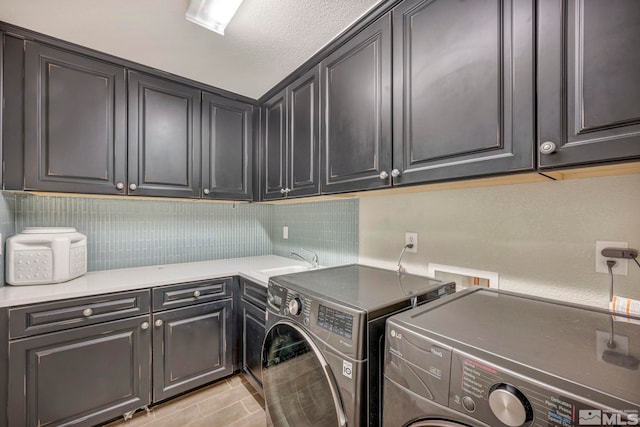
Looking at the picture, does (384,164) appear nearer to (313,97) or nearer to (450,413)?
(313,97)

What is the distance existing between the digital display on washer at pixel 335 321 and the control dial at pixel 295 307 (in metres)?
0.13

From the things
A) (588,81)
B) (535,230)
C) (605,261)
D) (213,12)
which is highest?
(213,12)

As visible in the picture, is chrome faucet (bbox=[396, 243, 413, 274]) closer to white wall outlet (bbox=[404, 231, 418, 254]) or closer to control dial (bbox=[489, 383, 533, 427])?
white wall outlet (bbox=[404, 231, 418, 254])

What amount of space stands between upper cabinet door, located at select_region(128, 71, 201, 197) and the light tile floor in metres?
1.42

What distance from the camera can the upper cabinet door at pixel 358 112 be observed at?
4.12ft

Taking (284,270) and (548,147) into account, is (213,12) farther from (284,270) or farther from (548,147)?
(284,270)

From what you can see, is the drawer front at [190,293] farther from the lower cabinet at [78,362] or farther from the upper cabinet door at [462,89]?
the upper cabinet door at [462,89]

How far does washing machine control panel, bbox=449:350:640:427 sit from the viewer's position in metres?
0.47

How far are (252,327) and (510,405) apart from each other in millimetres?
1594

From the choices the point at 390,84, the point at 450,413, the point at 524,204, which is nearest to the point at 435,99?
the point at 390,84

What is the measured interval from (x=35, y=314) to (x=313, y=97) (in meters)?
1.92

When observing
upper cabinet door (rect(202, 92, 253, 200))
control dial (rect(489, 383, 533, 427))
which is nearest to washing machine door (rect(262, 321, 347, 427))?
control dial (rect(489, 383, 533, 427))

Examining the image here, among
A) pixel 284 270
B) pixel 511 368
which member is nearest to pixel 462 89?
pixel 511 368

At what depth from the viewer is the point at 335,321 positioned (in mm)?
961
